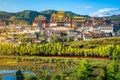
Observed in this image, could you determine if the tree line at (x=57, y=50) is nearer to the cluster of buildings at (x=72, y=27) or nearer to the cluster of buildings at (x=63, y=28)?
the cluster of buildings at (x=63, y=28)

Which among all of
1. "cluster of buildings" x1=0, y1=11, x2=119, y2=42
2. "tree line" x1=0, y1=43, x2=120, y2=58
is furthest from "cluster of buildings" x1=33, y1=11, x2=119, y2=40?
"tree line" x1=0, y1=43, x2=120, y2=58

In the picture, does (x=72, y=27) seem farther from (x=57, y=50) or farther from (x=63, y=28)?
(x=57, y=50)

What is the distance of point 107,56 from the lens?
42500 mm

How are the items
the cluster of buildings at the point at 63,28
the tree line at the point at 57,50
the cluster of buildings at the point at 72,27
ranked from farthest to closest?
1. the cluster of buildings at the point at 72,27
2. the cluster of buildings at the point at 63,28
3. the tree line at the point at 57,50

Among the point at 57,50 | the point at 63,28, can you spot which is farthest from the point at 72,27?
the point at 57,50

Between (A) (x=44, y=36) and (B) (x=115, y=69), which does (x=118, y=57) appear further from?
(A) (x=44, y=36)

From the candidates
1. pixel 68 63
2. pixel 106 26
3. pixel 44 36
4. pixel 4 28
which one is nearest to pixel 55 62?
pixel 68 63

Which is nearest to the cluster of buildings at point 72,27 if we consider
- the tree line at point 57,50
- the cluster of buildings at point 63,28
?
the cluster of buildings at point 63,28

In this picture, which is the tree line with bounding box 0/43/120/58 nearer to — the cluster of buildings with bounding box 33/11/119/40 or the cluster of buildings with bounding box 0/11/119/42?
the cluster of buildings with bounding box 0/11/119/42

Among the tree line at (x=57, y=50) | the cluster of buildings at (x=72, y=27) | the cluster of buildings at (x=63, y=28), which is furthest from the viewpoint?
the cluster of buildings at (x=72, y=27)

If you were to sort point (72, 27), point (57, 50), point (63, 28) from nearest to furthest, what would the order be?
1. point (57, 50)
2. point (63, 28)
3. point (72, 27)

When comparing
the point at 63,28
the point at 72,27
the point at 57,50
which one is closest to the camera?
the point at 57,50

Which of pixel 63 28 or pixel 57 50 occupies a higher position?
pixel 63 28

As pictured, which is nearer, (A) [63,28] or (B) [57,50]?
(B) [57,50]
